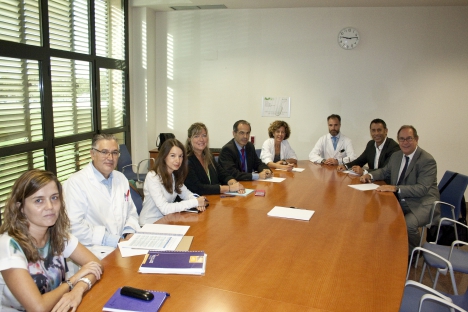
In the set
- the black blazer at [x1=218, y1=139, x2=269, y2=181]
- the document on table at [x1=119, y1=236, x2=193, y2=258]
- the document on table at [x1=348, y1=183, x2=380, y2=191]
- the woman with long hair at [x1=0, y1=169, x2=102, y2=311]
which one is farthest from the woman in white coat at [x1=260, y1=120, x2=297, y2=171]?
the woman with long hair at [x1=0, y1=169, x2=102, y2=311]

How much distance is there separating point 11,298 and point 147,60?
535cm

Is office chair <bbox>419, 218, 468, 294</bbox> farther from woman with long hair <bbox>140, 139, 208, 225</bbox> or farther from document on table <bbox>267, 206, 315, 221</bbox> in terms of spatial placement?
woman with long hair <bbox>140, 139, 208, 225</bbox>

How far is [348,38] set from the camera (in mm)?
6027

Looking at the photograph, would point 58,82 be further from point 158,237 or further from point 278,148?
point 158,237

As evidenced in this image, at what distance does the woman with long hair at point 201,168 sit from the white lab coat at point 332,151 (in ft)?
6.79

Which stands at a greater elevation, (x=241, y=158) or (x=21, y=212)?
(x=21, y=212)

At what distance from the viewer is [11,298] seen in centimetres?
164

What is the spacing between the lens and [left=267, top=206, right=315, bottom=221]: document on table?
2746 millimetres

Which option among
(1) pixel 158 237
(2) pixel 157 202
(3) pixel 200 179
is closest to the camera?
(1) pixel 158 237

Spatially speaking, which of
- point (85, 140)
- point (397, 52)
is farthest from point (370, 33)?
point (85, 140)

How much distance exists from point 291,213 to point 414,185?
1.64 m

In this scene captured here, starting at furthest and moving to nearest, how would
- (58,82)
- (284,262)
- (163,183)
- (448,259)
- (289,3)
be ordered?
(289,3) < (58,82) < (163,183) < (448,259) < (284,262)

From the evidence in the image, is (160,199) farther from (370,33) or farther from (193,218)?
(370,33)

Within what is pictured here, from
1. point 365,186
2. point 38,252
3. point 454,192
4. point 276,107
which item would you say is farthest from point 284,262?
point 276,107
